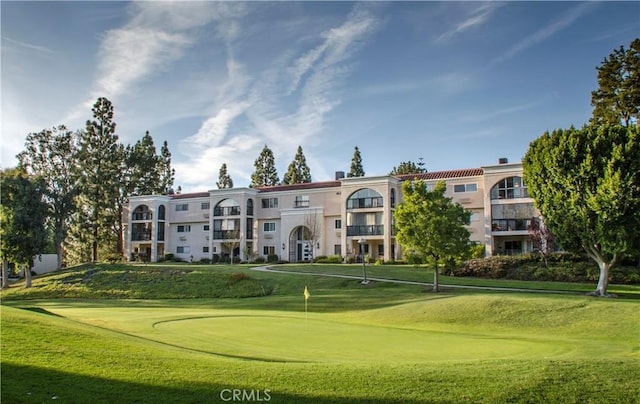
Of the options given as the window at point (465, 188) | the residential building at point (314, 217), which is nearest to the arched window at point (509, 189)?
the residential building at point (314, 217)

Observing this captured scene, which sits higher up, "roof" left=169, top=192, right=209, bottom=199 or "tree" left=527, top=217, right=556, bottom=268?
"roof" left=169, top=192, right=209, bottom=199

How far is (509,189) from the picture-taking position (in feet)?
155

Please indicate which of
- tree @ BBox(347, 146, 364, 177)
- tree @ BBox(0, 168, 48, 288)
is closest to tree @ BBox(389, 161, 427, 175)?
tree @ BBox(347, 146, 364, 177)

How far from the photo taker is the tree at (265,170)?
89.9 meters

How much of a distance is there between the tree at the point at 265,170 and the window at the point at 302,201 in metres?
31.0

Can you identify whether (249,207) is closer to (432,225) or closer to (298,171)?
(298,171)

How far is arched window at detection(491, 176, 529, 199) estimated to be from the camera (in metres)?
46.8

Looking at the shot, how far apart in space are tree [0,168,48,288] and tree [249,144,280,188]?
45.7 metres

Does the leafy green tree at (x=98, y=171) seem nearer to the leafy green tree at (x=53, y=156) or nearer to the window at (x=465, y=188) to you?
the leafy green tree at (x=53, y=156)

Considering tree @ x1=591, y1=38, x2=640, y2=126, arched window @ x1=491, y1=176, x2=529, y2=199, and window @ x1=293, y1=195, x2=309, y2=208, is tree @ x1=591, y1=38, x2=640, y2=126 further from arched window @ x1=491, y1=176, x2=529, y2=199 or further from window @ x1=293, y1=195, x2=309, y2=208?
window @ x1=293, y1=195, x2=309, y2=208

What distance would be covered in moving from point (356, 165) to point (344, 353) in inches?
2873

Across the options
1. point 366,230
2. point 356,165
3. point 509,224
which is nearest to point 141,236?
point 366,230

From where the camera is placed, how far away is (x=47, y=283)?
43969 mm

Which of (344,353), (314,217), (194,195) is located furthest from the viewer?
(194,195)
